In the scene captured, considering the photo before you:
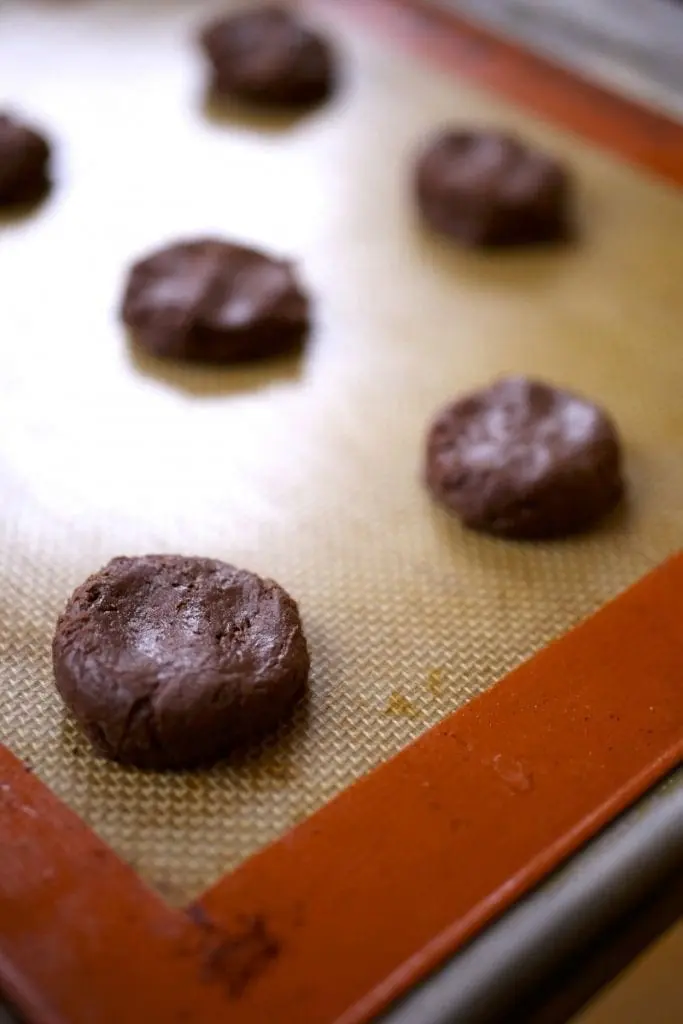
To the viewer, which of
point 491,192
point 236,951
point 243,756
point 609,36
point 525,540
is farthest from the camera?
point 609,36

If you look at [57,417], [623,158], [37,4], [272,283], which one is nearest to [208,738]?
[57,417]

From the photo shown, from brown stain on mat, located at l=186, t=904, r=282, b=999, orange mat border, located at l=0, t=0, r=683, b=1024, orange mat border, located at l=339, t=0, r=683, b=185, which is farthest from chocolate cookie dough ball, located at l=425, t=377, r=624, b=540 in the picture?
orange mat border, located at l=339, t=0, r=683, b=185

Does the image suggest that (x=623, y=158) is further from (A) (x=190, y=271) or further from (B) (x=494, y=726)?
(B) (x=494, y=726)

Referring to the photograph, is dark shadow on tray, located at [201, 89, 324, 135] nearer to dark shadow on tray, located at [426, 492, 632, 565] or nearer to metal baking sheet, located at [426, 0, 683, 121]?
metal baking sheet, located at [426, 0, 683, 121]

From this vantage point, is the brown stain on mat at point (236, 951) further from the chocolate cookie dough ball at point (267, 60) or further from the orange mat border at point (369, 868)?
the chocolate cookie dough ball at point (267, 60)

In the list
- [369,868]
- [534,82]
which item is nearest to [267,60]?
[534,82]

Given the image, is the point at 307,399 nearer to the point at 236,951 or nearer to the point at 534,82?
the point at 236,951
